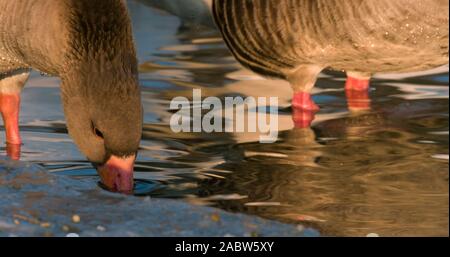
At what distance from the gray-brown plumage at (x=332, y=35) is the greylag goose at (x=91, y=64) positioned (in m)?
2.37

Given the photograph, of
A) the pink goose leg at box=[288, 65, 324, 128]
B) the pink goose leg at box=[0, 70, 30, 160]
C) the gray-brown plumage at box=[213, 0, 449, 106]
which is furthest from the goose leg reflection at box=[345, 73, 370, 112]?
the pink goose leg at box=[0, 70, 30, 160]

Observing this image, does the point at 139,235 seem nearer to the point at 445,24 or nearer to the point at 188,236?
the point at 188,236

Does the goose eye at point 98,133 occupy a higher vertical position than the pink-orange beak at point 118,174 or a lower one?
higher

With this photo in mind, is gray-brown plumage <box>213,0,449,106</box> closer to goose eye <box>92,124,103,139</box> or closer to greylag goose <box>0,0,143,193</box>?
greylag goose <box>0,0,143,193</box>

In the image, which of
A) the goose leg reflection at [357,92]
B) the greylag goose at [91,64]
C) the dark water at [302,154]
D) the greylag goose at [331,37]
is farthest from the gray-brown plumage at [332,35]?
the greylag goose at [91,64]

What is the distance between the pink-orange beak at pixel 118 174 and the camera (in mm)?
7672

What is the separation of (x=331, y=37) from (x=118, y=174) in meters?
2.75

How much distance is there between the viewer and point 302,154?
891cm

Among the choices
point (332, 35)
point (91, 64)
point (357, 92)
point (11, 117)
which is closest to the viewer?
point (91, 64)

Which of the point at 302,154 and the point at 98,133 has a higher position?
the point at 98,133

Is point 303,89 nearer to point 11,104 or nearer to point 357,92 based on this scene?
point 357,92

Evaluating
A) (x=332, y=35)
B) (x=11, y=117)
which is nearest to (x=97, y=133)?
(x=11, y=117)

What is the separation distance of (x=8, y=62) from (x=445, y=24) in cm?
333

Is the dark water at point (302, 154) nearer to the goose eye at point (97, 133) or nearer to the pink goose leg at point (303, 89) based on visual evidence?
the pink goose leg at point (303, 89)
